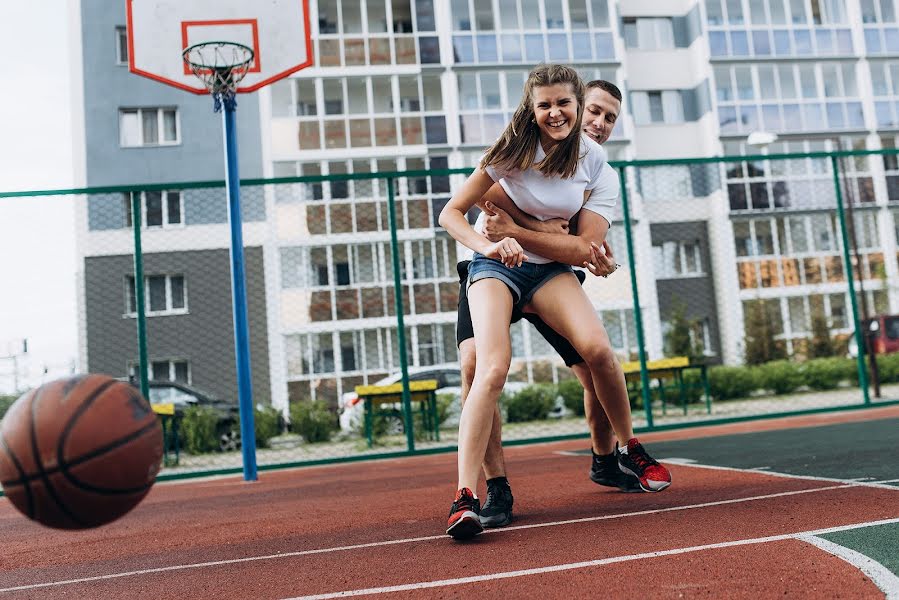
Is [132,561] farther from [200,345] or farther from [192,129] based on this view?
[192,129]

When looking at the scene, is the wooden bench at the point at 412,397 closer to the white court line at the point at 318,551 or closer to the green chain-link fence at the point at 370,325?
the green chain-link fence at the point at 370,325

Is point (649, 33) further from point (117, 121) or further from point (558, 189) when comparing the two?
point (558, 189)

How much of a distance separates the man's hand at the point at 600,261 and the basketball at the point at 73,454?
183 centimetres

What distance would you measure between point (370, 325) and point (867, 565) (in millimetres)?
11324

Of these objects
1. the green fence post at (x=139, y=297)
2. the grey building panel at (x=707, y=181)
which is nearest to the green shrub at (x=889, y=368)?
the grey building panel at (x=707, y=181)

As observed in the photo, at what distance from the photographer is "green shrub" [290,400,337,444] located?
1192 centimetres

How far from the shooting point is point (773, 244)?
77.0ft

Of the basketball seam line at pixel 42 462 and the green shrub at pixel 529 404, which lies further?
the green shrub at pixel 529 404

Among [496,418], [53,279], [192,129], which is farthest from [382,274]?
[192,129]

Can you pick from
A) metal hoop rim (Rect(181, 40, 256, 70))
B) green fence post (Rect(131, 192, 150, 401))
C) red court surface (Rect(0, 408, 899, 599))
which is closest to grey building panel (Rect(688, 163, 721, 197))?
metal hoop rim (Rect(181, 40, 256, 70))

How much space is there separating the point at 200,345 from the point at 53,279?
5401 mm

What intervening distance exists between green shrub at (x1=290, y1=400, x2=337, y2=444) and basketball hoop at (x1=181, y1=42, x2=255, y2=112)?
5899 mm

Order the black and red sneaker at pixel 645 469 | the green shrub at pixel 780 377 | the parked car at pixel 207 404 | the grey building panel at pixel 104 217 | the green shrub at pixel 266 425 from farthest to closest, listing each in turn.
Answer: the green shrub at pixel 780 377 < the parked car at pixel 207 404 < the grey building panel at pixel 104 217 < the green shrub at pixel 266 425 < the black and red sneaker at pixel 645 469

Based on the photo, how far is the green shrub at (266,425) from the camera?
11.6 m
